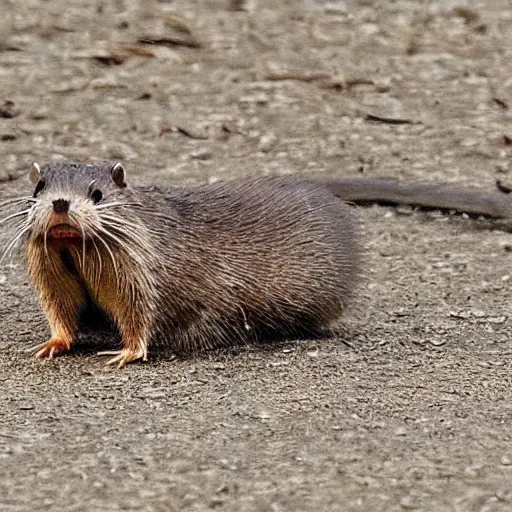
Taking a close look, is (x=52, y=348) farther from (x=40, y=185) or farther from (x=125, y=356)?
(x=40, y=185)

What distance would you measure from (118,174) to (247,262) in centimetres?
75

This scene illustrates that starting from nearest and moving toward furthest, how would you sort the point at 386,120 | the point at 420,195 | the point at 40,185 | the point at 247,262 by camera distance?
the point at 40,185, the point at 247,262, the point at 420,195, the point at 386,120

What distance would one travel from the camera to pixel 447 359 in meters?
6.07

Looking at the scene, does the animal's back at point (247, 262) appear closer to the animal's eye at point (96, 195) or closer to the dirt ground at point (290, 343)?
the dirt ground at point (290, 343)

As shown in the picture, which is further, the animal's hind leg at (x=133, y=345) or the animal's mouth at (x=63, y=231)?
the animal's hind leg at (x=133, y=345)

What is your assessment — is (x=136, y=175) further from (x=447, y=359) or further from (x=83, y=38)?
(x=447, y=359)

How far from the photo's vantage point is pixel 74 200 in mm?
5590

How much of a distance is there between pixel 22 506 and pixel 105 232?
162 centimetres

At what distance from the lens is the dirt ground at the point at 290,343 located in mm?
4645

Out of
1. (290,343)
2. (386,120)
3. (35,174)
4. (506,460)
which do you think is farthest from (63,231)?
(386,120)

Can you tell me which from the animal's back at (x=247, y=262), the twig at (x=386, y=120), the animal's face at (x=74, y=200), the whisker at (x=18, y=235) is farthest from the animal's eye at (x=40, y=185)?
the twig at (x=386, y=120)

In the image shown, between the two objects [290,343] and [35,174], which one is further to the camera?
[290,343]

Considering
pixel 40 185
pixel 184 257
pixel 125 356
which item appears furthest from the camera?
pixel 184 257

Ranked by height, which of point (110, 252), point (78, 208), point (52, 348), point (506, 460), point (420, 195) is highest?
point (78, 208)
